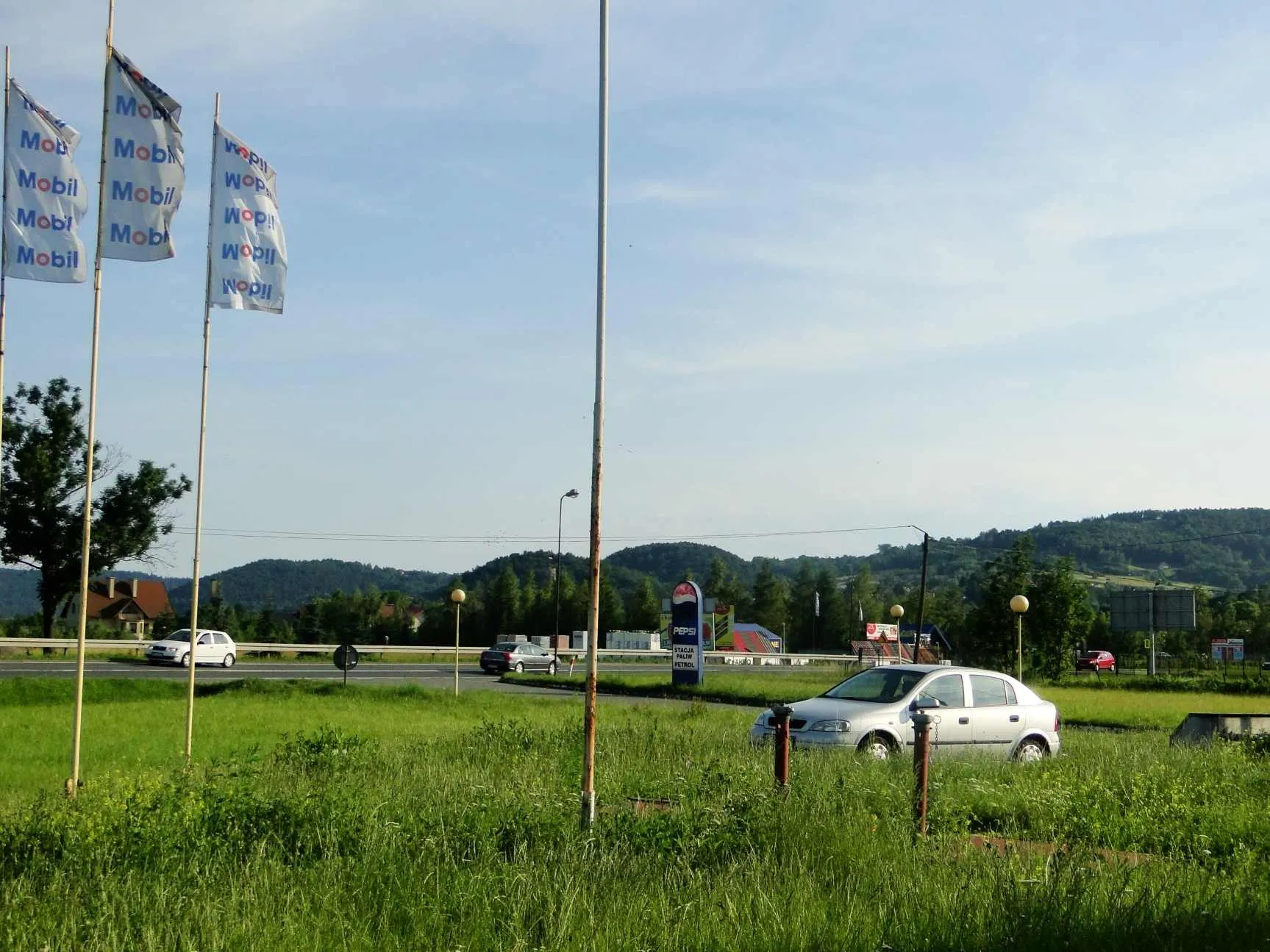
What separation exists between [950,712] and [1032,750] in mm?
1532

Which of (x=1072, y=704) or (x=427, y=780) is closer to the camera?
(x=427, y=780)

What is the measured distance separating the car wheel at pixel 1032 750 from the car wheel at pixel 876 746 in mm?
1915

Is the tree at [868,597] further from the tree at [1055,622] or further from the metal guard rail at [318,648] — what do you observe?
the tree at [1055,622]

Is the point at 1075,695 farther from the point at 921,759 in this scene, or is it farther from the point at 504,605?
the point at 504,605

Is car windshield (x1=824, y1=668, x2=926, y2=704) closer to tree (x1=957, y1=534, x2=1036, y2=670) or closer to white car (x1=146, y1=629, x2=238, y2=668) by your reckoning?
white car (x1=146, y1=629, x2=238, y2=668)

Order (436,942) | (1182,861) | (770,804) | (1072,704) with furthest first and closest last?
(1072,704) < (770,804) < (1182,861) < (436,942)

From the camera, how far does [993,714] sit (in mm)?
16594

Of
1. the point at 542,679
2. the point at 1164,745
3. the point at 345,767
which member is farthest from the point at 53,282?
the point at 542,679

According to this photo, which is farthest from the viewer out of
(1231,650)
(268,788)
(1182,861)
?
(1231,650)

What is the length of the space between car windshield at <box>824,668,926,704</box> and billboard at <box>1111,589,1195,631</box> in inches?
1967

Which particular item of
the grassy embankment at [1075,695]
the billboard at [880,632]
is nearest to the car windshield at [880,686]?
the grassy embankment at [1075,695]

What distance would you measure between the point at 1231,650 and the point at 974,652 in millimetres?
49875

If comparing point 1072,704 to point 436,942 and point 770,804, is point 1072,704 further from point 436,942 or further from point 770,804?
point 436,942

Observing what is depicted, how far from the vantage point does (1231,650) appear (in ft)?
333
